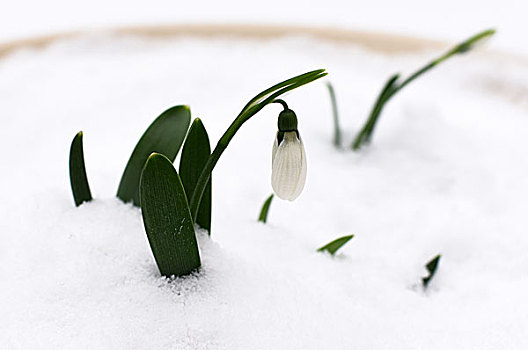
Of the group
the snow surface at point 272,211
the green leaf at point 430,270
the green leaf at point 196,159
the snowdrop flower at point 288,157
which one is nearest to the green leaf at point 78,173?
the snow surface at point 272,211

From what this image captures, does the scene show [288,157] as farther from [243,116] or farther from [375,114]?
[375,114]

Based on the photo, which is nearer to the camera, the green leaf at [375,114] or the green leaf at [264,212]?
the green leaf at [264,212]

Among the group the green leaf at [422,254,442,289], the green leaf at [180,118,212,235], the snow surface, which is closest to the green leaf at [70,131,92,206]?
the snow surface

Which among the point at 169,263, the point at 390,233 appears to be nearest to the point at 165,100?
the point at 390,233

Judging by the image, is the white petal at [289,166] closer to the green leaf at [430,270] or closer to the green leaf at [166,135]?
the green leaf at [166,135]

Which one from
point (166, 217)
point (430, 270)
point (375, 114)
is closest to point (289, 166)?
point (166, 217)

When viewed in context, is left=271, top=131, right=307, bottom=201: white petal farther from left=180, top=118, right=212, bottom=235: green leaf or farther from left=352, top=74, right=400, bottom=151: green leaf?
left=352, top=74, right=400, bottom=151: green leaf
